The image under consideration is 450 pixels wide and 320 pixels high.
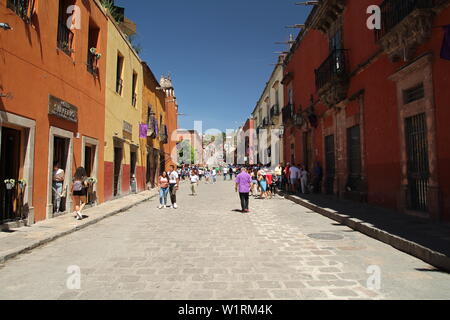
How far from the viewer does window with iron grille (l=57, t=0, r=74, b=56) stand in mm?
10171

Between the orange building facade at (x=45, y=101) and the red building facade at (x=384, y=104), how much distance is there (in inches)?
365

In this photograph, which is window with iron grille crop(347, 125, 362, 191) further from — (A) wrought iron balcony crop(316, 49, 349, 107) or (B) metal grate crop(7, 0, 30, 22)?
(B) metal grate crop(7, 0, 30, 22)

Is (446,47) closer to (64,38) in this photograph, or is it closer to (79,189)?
(79,189)

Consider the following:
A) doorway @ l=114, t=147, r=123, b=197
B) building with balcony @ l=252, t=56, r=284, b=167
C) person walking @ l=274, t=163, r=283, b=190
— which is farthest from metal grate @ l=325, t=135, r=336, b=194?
doorway @ l=114, t=147, r=123, b=197

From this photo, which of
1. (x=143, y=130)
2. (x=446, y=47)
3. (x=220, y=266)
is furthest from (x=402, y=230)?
(x=143, y=130)

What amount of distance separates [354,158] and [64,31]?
36.8 feet

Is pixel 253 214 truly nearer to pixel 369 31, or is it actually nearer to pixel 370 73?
pixel 370 73

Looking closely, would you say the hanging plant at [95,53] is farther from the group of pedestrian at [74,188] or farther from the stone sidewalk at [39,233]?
the stone sidewalk at [39,233]

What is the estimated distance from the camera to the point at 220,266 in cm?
485

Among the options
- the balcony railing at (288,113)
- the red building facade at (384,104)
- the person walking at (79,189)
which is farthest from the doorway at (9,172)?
the balcony railing at (288,113)

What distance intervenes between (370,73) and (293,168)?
7.26 metres

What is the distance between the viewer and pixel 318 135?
671 inches

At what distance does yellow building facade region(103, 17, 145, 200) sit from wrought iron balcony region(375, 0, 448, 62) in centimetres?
1068
